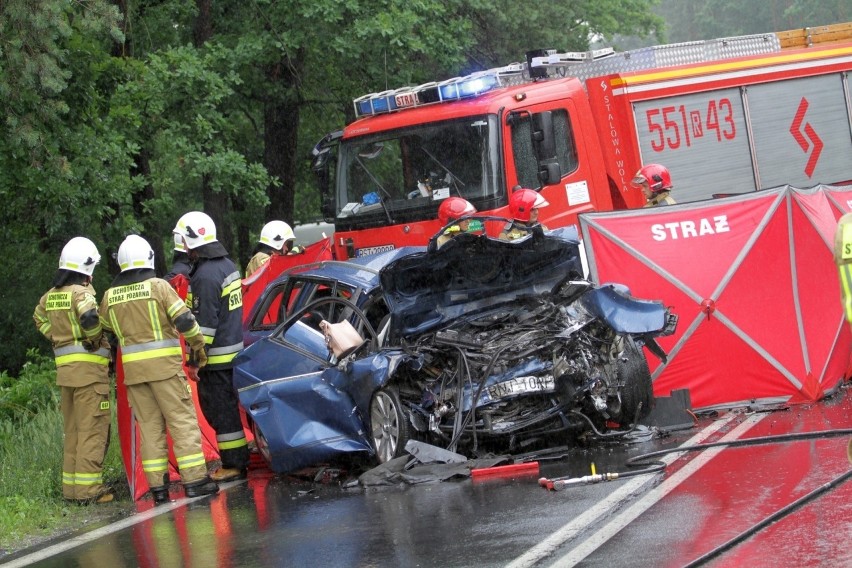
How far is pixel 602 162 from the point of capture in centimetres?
1296

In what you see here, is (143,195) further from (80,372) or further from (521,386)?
(521,386)

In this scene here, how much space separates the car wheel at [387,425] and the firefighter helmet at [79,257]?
2.49 metres

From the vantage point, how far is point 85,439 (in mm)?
9500

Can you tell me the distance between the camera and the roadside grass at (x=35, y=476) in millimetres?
8523

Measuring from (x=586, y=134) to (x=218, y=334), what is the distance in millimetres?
4928

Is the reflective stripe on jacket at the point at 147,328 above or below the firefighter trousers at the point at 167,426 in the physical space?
above

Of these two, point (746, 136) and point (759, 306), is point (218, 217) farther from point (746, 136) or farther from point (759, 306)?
point (759, 306)

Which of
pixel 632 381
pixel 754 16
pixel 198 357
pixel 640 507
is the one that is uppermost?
pixel 754 16

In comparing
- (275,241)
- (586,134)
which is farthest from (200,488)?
(586,134)

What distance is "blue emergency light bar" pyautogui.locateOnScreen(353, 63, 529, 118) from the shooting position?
41.4 ft

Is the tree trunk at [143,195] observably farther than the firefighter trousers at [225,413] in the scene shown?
Yes

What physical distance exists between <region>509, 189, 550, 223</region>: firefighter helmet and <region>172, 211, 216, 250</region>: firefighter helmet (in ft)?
9.27

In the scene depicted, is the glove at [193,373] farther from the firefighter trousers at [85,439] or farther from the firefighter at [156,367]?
the firefighter trousers at [85,439]

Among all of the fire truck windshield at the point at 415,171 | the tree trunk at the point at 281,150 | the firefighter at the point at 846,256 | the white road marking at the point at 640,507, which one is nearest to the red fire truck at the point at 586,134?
the fire truck windshield at the point at 415,171
